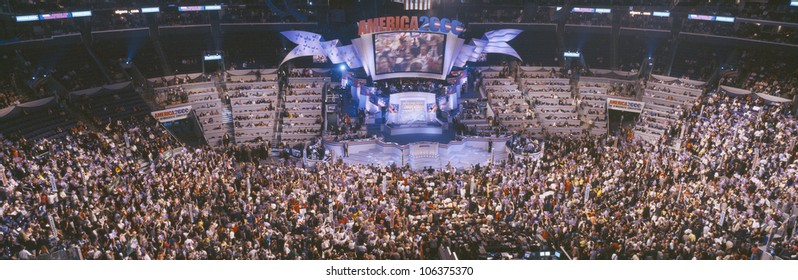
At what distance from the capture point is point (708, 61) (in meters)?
37.0

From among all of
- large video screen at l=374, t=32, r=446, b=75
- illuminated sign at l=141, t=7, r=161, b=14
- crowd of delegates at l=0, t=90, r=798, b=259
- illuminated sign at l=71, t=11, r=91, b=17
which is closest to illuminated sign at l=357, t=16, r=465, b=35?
large video screen at l=374, t=32, r=446, b=75

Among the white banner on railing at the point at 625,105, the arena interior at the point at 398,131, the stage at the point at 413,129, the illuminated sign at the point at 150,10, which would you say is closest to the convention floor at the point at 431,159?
the arena interior at the point at 398,131

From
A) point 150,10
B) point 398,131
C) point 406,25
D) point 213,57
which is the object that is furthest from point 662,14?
point 150,10

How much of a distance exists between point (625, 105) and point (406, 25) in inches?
564

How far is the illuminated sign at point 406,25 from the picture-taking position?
116 feet

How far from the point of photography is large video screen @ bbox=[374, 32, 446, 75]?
36.2 meters

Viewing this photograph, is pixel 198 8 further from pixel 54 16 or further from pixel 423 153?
pixel 423 153

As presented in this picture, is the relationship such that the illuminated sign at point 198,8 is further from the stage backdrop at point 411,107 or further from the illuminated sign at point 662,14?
the illuminated sign at point 662,14

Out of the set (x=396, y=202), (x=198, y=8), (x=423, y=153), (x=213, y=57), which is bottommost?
(x=423, y=153)

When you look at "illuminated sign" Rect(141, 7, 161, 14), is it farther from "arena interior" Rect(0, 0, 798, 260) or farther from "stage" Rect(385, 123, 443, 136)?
"stage" Rect(385, 123, 443, 136)

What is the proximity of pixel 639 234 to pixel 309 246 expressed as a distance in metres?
10.0

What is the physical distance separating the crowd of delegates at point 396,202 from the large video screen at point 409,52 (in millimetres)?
11584

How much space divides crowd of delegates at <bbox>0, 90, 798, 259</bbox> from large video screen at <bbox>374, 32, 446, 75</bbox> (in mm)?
11584

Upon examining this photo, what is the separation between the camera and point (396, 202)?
21.0 metres
